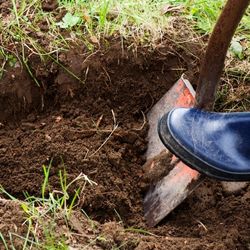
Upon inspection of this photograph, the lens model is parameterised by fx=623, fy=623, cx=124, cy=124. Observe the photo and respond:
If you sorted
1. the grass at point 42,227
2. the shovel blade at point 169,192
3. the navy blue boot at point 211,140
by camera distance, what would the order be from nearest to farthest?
the grass at point 42,227 → the navy blue boot at point 211,140 → the shovel blade at point 169,192

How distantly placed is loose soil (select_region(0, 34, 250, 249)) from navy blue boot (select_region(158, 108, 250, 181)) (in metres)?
0.24

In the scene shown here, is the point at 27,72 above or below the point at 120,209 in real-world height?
above

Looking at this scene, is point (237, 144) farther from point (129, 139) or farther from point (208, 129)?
point (129, 139)

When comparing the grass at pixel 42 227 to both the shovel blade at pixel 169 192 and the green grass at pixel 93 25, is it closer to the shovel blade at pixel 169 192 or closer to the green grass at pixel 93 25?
the shovel blade at pixel 169 192

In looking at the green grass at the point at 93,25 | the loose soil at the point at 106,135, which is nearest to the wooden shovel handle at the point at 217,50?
the loose soil at the point at 106,135

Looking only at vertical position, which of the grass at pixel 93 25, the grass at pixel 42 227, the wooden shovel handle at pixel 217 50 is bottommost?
the grass at pixel 42 227

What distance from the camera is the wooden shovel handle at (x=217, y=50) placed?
198 cm

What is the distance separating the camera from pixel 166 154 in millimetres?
2455

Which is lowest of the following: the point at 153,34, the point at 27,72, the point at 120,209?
the point at 120,209

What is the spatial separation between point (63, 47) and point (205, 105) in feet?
2.42

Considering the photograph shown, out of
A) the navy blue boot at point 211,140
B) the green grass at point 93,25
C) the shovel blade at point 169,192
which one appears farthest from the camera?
the green grass at point 93,25

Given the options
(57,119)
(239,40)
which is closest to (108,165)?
(57,119)

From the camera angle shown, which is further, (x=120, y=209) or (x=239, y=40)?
(x=239, y=40)

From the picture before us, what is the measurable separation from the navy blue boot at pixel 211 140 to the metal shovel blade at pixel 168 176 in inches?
6.9
